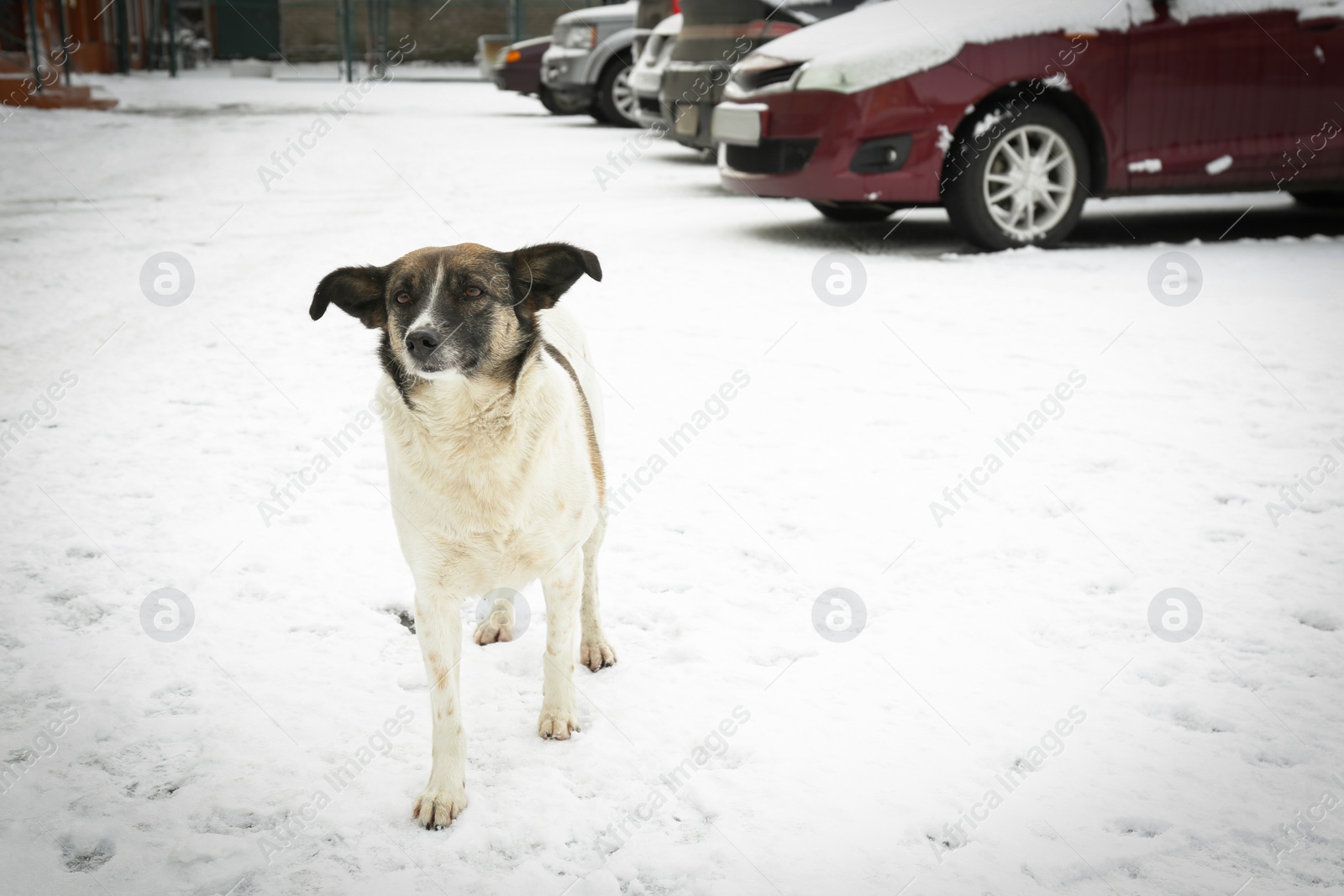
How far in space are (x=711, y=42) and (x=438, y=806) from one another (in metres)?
8.34

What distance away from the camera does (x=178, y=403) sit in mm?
4879

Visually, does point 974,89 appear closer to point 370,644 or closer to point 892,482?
point 892,482

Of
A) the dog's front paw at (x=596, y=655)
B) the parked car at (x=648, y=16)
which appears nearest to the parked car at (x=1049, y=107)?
the dog's front paw at (x=596, y=655)

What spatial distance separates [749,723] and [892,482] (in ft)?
5.48

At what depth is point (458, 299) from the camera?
2.56m

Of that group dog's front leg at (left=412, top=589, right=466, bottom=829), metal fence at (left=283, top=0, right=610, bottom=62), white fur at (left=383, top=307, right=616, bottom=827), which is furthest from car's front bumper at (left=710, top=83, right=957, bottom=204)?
metal fence at (left=283, top=0, right=610, bottom=62)

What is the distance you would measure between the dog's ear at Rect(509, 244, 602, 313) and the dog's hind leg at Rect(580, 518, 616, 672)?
0.73 m

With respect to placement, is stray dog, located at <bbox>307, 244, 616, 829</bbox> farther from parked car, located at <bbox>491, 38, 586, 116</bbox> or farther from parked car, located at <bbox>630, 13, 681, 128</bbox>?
parked car, located at <bbox>491, 38, 586, 116</bbox>

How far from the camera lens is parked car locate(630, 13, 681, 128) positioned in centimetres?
1112

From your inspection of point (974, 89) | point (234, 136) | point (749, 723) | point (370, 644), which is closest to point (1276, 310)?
point (974, 89)

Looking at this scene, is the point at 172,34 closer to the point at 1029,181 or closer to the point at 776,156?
the point at 776,156

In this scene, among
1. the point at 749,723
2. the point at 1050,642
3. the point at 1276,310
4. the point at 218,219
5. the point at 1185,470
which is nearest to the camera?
the point at 749,723

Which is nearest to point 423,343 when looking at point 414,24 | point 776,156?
point 776,156

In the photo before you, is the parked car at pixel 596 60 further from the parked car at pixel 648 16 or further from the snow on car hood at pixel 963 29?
the snow on car hood at pixel 963 29
